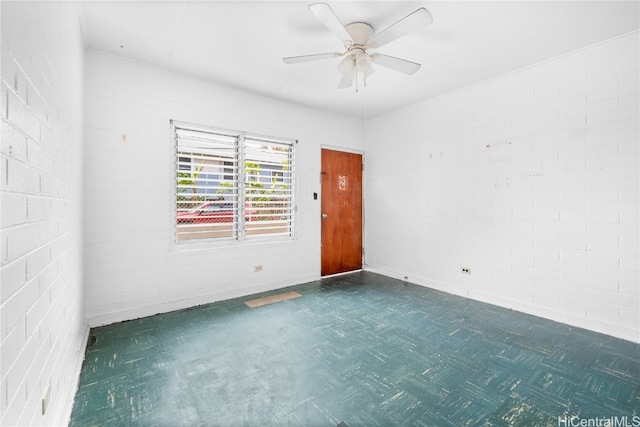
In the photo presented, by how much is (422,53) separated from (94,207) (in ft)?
12.5

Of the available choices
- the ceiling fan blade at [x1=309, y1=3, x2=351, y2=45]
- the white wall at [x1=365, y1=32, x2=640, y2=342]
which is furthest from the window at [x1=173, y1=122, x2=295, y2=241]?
the ceiling fan blade at [x1=309, y1=3, x2=351, y2=45]

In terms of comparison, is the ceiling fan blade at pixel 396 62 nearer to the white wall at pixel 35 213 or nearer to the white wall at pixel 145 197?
the white wall at pixel 145 197

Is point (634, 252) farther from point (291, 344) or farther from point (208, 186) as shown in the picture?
point (208, 186)

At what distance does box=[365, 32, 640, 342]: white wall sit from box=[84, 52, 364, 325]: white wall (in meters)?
2.51

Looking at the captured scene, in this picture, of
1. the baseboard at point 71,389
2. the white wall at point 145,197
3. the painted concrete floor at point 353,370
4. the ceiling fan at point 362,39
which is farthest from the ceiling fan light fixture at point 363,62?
the baseboard at point 71,389

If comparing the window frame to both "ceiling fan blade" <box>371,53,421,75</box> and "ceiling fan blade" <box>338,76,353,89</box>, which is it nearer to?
"ceiling fan blade" <box>338,76,353,89</box>

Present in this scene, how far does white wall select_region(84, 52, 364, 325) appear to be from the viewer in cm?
306

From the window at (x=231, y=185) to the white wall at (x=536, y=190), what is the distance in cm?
207

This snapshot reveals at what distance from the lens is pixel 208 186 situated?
12.4 ft

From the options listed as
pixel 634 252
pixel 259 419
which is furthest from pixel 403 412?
pixel 634 252

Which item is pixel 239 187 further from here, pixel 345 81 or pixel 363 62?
pixel 363 62

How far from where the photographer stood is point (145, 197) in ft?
11.0

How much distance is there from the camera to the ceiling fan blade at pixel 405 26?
208cm

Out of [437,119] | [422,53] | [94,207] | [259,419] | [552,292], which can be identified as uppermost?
[422,53]
